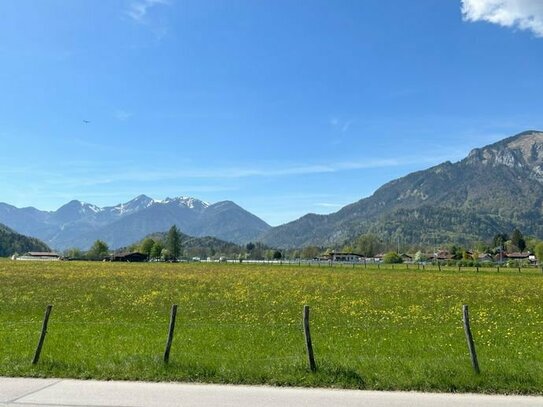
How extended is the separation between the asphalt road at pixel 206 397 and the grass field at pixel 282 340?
63 cm

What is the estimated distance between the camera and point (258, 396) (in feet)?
36.0

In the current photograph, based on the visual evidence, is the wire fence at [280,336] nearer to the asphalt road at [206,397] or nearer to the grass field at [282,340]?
the grass field at [282,340]

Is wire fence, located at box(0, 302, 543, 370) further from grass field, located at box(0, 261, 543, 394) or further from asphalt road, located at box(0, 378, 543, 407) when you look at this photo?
asphalt road, located at box(0, 378, 543, 407)

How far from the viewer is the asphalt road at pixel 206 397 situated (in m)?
10.4

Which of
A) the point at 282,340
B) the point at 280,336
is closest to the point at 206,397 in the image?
the point at 282,340

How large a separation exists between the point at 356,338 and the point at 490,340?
198 inches

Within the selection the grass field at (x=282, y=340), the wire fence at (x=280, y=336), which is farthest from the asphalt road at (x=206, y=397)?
the wire fence at (x=280, y=336)

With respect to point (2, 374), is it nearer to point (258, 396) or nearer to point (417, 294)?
point (258, 396)

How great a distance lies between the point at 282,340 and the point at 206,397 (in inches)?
337

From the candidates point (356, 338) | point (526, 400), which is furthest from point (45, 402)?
point (356, 338)

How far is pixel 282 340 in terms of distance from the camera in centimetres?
1911

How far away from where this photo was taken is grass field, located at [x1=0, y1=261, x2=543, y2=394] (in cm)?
1242

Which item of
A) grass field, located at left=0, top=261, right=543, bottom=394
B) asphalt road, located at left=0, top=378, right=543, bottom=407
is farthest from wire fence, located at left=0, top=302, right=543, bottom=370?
asphalt road, located at left=0, top=378, right=543, bottom=407

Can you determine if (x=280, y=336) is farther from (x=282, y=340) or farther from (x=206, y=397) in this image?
(x=206, y=397)
